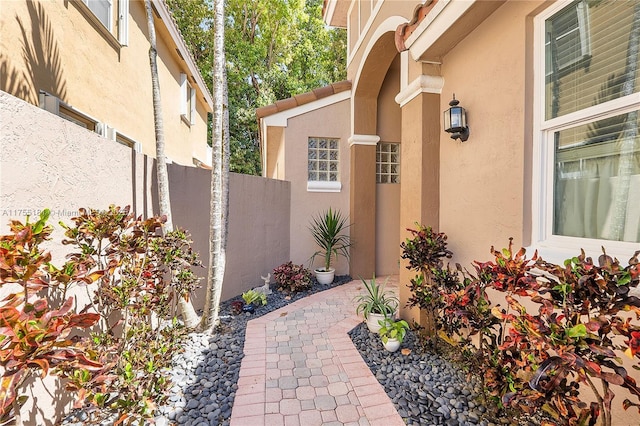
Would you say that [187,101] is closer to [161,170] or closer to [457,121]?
[161,170]

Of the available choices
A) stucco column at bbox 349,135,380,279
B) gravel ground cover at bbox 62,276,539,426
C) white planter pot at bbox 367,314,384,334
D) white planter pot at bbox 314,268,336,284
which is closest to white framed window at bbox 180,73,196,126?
stucco column at bbox 349,135,380,279

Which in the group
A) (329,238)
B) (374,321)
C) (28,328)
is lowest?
(374,321)

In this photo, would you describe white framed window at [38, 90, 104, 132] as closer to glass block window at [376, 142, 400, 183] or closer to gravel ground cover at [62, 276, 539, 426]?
gravel ground cover at [62, 276, 539, 426]

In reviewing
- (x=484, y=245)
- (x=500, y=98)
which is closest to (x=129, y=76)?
(x=500, y=98)

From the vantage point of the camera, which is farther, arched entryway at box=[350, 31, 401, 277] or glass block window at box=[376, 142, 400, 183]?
glass block window at box=[376, 142, 400, 183]

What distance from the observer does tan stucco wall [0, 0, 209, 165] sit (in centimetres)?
335

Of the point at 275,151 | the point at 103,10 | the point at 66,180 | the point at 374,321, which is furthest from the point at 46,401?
the point at 275,151

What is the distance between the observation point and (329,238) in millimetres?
7047

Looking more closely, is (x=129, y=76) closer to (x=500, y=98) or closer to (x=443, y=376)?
(x=500, y=98)

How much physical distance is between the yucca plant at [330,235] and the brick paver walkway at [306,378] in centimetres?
247

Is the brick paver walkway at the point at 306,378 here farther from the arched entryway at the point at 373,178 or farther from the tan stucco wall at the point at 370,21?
the tan stucco wall at the point at 370,21

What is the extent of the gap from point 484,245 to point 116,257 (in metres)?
4.07

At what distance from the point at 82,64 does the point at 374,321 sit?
6.28 metres

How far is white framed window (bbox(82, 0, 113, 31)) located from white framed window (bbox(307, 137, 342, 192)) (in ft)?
15.6
